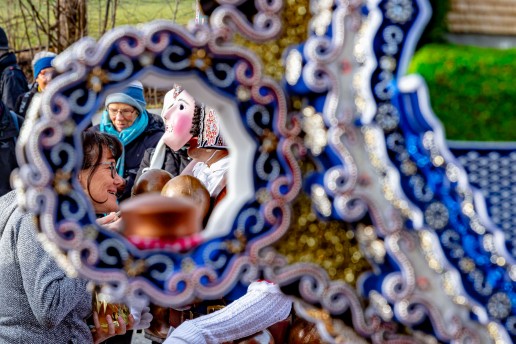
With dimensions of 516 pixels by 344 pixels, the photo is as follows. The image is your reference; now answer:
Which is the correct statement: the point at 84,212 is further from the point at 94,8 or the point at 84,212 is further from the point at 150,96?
the point at 94,8

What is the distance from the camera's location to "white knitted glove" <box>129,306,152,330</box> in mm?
2656

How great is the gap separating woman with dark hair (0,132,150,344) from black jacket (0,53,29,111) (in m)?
3.11

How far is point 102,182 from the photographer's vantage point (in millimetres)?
2430

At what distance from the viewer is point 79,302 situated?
2.49m

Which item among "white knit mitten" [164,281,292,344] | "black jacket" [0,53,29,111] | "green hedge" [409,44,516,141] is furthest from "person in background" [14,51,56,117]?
"green hedge" [409,44,516,141]

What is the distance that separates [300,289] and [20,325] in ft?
3.51

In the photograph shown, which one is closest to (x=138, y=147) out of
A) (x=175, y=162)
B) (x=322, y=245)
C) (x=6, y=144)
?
(x=175, y=162)

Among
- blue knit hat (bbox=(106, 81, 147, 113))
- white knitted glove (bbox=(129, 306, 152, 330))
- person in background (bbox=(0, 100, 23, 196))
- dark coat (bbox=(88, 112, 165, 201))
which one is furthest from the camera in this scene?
person in background (bbox=(0, 100, 23, 196))

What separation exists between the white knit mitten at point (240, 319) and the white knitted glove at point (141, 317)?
29cm

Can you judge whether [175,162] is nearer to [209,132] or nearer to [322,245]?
[209,132]

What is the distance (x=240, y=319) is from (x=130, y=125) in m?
1.66

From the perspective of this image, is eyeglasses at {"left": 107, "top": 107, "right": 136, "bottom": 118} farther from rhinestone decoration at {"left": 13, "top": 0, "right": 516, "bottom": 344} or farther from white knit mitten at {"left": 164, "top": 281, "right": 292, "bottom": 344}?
rhinestone decoration at {"left": 13, "top": 0, "right": 516, "bottom": 344}

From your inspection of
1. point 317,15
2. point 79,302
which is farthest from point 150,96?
point 317,15

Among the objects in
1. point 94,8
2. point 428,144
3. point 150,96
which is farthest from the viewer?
point 94,8
